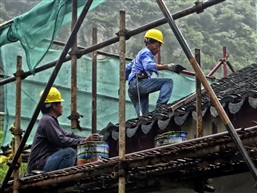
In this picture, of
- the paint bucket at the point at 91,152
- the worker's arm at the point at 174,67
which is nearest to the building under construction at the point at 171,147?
the paint bucket at the point at 91,152

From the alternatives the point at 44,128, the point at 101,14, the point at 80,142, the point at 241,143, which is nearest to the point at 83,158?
the point at 80,142

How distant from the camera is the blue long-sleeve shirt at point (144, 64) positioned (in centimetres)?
1035

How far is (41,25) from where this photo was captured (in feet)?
31.2

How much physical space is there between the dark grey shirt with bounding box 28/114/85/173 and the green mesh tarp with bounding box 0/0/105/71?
91 centimetres

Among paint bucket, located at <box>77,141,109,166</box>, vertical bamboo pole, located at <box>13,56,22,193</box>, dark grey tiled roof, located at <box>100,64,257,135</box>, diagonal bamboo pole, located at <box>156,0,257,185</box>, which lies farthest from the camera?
vertical bamboo pole, located at <box>13,56,22,193</box>

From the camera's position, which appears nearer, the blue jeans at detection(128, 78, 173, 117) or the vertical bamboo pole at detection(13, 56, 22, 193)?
the vertical bamboo pole at detection(13, 56, 22, 193)

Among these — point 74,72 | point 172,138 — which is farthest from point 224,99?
point 74,72

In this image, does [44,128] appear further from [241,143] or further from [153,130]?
[241,143]

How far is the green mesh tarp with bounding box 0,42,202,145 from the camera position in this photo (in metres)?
10.9

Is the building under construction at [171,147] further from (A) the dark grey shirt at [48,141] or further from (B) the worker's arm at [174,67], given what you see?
(B) the worker's arm at [174,67]

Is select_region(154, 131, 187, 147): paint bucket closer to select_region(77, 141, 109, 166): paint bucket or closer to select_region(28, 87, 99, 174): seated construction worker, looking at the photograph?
select_region(77, 141, 109, 166): paint bucket

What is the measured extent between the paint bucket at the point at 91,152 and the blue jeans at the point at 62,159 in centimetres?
51

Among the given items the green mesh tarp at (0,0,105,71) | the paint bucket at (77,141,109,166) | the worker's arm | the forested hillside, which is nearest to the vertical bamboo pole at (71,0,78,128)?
the green mesh tarp at (0,0,105,71)

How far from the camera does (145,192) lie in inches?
341
